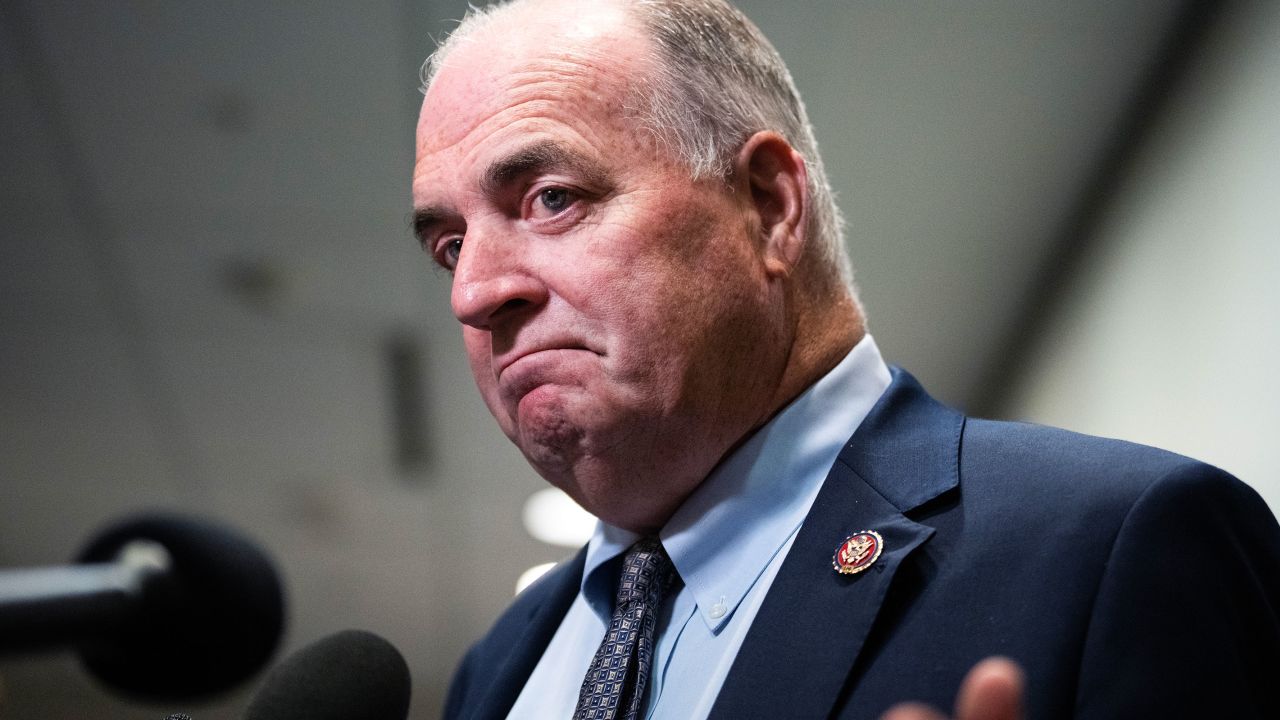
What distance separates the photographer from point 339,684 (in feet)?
3.66

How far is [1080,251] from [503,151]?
12.1ft

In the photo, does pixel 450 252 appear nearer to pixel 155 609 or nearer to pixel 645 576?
pixel 645 576

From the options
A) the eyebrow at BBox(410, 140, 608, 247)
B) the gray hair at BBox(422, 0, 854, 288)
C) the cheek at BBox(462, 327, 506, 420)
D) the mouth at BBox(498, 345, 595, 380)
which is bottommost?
the cheek at BBox(462, 327, 506, 420)

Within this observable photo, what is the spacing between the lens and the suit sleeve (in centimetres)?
94

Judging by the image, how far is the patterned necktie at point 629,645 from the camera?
4.08 ft

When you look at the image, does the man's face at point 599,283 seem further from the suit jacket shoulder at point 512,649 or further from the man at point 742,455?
the suit jacket shoulder at point 512,649

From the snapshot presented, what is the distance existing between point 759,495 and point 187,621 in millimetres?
727

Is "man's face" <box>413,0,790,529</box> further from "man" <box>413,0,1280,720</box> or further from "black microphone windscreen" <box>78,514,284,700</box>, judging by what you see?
"black microphone windscreen" <box>78,514,284,700</box>

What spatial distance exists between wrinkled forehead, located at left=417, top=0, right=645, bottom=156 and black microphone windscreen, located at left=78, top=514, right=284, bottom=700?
692 millimetres

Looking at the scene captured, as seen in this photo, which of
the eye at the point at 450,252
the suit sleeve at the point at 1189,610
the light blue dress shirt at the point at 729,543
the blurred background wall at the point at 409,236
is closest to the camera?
the suit sleeve at the point at 1189,610

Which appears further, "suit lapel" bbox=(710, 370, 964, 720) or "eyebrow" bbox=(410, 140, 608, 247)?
"eyebrow" bbox=(410, 140, 608, 247)

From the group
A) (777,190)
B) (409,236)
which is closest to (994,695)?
(777,190)

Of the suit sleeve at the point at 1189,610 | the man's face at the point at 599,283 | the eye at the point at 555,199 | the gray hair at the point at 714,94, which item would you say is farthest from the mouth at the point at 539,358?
the suit sleeve at the point at 1189,610

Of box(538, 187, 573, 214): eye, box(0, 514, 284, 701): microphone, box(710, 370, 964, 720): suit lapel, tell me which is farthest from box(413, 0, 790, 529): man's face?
box(0, 514, 284, 701): microphone
